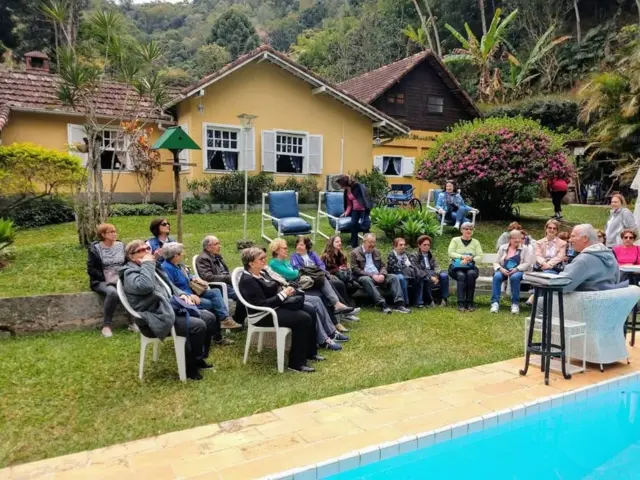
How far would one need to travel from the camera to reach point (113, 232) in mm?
5562

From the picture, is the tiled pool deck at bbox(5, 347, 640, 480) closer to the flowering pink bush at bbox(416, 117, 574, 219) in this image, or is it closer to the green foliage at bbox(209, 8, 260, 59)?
the flowering pink bush at bbox(416, 117, 574, 219)

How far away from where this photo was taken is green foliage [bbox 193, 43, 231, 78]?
123 ft

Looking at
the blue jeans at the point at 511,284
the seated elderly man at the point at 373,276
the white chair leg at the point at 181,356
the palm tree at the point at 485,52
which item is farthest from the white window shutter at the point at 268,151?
the palm tree at the point at 485,52

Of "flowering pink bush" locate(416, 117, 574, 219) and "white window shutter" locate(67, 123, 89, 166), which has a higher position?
"white window shutter" locate(67, 123, 89, 166)

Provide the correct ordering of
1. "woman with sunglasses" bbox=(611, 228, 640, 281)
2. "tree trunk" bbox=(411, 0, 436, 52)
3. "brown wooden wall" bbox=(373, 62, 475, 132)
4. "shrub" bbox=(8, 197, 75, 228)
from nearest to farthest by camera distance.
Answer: "woman with sunglasses" bbox=(611, 228, 640, 281) → "shrub" bbox=(8, 197, 75, 228) → "brown wooden wall" bbox=(373, 62, 475, 132) → "tree trunk" bbox=(411, 0, 436, 52)

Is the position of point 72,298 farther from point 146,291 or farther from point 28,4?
point 28,4

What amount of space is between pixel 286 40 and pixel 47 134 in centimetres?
4355

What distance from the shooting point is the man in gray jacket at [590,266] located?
4488mm

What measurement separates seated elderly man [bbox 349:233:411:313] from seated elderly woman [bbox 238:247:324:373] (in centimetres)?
197

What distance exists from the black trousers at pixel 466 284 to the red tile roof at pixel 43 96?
891 centimetres

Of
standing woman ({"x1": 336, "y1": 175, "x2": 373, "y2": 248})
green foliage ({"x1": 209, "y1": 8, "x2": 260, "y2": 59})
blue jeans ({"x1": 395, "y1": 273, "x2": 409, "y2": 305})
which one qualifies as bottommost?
blue jeans ({"x1": 395, "y1": 273, "x2": 409, "y2": 305})

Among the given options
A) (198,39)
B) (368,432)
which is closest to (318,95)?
(368,432)

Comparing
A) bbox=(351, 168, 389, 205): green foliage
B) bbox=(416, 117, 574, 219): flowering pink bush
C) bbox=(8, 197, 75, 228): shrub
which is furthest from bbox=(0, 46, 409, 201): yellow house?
bbox=(416, 117, 574, 219): flowering pink bush

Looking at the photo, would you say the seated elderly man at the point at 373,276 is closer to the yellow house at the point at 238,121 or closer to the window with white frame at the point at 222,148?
the yellow house at the point at 238,121
